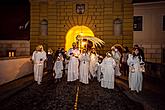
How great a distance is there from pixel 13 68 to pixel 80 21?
13.3 metres

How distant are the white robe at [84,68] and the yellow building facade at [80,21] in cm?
1145

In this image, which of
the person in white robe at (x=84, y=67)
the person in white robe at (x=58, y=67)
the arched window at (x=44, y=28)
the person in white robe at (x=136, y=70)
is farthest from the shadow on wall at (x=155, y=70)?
the arched window at (x=44, y=28)

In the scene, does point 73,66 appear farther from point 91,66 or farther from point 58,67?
point 91,66

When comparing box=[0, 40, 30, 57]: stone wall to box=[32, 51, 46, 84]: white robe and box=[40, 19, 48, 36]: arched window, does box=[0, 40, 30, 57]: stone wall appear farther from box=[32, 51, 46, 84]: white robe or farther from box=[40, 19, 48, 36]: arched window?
box=[32, 51, 46, 84]: white robe

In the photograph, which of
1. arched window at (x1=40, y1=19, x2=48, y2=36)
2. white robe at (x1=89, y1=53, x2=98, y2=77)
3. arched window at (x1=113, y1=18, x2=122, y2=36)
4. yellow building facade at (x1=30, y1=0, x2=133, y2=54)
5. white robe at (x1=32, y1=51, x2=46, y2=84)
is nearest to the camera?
white robe at (x1=32, y1=51, x2=46, y2=84)

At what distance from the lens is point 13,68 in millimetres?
16500

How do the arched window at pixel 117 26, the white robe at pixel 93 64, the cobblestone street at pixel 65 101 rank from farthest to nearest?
1. the arched window at pixel 117 26
2. the white robe at pixel 93 64
3. the cobblestone street at pixel 65 101

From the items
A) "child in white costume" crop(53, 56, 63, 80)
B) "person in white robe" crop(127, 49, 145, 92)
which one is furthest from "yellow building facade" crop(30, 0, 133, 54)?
"person in white robe" crop(127, 49, 145, 92)

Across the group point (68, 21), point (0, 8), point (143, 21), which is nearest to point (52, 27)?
point (68, 21)

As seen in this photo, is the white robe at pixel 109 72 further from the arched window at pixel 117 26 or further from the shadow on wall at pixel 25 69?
the arched window at pixel 117 26

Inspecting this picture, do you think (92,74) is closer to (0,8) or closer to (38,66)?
(38,66)

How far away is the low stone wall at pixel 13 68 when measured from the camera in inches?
571

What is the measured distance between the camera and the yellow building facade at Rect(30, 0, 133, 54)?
2759 cm

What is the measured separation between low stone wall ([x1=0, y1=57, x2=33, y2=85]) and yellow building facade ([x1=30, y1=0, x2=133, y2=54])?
8387 millimetres
